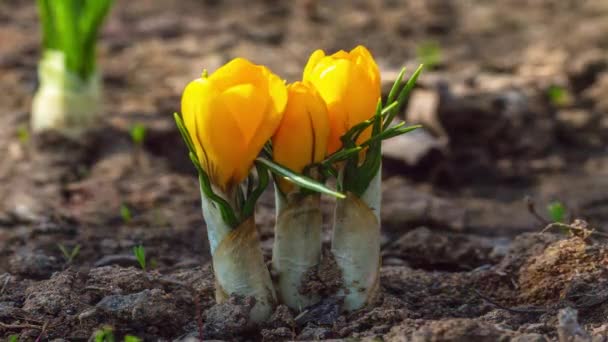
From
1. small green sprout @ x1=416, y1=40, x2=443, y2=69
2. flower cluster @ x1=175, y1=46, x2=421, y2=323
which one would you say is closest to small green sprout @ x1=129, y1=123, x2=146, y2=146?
small green sprout @ x1=416, y1=40, x2=443, y2=69

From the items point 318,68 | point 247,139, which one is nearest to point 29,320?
point 247,139

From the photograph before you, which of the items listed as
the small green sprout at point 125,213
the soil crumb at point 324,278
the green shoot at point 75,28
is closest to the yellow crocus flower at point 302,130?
the soil crumb at point 324,278

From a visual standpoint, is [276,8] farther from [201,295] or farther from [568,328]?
[568,328]

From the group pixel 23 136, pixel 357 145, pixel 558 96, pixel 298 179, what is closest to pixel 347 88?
pixel 357 145

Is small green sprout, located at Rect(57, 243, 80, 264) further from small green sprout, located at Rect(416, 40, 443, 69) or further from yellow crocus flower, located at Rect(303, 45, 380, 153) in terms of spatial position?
small green sprout, located at Rect(416, 40, 443, 69)

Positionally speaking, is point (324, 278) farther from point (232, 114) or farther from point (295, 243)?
point (232, 114)

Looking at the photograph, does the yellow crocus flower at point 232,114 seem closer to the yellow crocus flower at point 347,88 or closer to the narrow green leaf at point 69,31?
the yellow crocus flower at point 347,88
